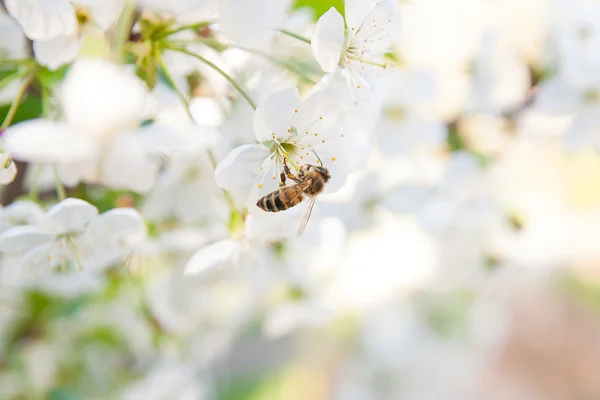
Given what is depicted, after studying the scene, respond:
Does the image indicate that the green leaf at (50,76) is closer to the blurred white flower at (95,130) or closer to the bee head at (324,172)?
the blurred white flower at (95,130)

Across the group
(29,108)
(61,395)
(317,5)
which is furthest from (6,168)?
(61,395)

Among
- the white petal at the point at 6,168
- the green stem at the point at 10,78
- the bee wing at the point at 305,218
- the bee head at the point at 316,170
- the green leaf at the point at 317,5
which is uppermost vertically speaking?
the green leaf at the point at 317,5

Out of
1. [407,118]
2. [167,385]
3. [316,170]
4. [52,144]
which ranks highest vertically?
[52,144]

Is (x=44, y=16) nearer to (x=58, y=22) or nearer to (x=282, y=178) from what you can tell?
(x=58, y=22)

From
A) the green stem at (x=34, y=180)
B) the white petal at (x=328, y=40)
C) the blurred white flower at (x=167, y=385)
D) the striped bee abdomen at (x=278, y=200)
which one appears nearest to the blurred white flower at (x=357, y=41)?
the white petal at (x=328, y=40)

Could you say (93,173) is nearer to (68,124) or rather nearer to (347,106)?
(68,124)

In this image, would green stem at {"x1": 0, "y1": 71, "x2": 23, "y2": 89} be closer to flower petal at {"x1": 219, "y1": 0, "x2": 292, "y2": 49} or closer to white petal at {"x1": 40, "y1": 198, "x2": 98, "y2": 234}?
white petal at {"x1": 40, "y1": 198, "x2": 98, "y2": 234}

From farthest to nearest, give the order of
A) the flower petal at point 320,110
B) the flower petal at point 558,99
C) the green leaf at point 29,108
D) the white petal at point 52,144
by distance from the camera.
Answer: the flower petal at point 558,99, the green leaf at point 29,108, the flower petal at point 320,110, the white petal at point 52,144
